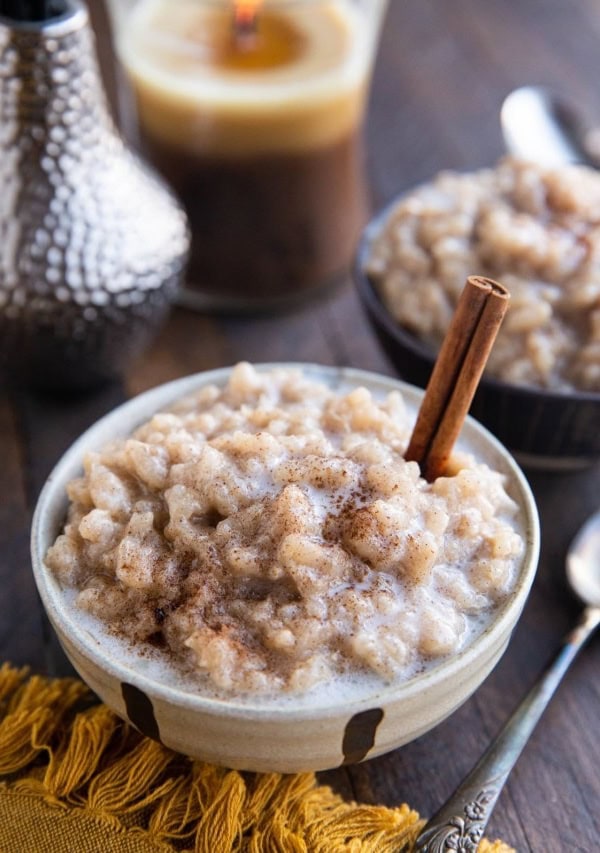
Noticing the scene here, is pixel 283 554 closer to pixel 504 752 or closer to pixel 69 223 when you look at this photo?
pixel 504 752

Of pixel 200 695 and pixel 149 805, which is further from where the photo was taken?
pixel 149 805

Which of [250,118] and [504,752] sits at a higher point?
[250,118]

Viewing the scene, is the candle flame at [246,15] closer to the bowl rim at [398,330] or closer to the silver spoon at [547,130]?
the bowl rim at [398,330]

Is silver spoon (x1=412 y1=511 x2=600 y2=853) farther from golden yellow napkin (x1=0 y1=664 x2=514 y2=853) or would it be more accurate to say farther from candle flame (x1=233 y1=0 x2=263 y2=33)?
candle flame (x1=233 y1=0 x2=263 y2=33)

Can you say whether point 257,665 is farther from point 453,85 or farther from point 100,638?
point 453,85

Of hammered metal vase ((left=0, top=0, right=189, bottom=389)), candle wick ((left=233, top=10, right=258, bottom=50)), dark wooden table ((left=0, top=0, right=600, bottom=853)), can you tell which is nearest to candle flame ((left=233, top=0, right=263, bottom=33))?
candle wick ((left=233, top=10, right=258, bottom=50))

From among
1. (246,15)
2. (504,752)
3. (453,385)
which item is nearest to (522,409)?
(453,385)
